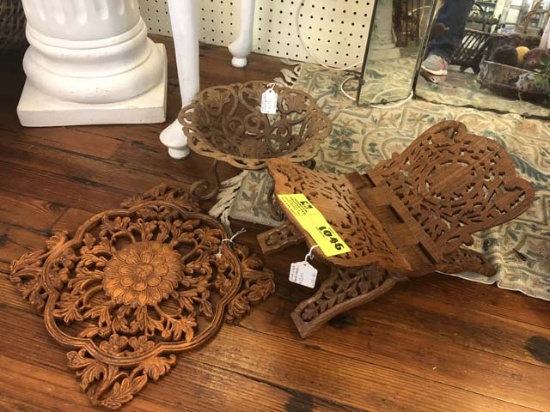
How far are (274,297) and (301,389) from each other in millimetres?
197

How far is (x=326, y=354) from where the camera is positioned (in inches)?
37.2

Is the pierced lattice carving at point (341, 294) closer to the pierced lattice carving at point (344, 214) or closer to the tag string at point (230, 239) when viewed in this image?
the pierced lattice carving at point (344, 214)

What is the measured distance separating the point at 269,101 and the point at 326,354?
0.56 metres

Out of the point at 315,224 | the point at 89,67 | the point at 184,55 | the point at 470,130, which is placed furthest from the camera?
the point at 470,130

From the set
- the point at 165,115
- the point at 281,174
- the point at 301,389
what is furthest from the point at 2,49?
the point at 301,389

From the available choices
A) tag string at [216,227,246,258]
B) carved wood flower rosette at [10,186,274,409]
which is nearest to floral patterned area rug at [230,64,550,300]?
tag string at [216,227,246,258]

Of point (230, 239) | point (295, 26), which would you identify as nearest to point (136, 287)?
point (230, 239)

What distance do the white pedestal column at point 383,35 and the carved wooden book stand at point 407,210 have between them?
1.28 ft

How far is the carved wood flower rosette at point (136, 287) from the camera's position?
2.95ft

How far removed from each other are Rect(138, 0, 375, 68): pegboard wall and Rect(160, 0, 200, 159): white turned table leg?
1.85 feet

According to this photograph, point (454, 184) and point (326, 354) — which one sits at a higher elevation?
point (454, 184)

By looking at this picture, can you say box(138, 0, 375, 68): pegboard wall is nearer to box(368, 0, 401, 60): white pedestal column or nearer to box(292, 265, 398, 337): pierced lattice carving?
box(368, 0, 401, 60): white pedestal column

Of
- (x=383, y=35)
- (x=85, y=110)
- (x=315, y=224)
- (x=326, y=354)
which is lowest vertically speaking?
(x=326, y=354)

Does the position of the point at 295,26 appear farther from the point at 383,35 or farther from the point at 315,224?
the point at 315,224
